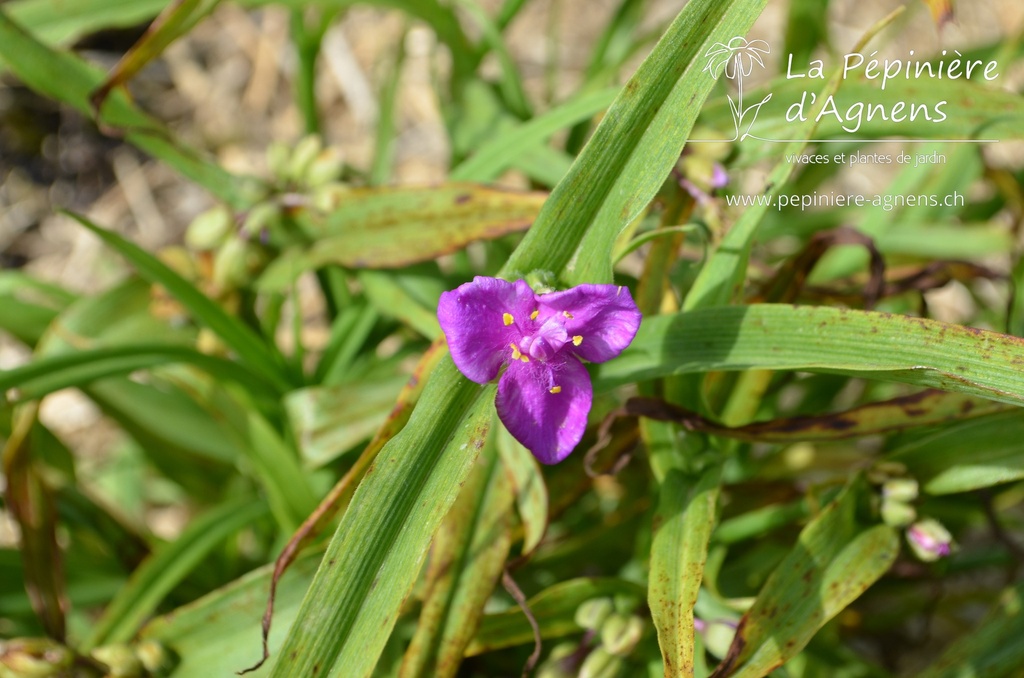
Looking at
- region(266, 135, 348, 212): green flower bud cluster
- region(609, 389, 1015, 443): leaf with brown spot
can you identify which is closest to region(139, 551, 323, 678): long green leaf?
region(609, 389, 1015, 443): leaf with brown spot

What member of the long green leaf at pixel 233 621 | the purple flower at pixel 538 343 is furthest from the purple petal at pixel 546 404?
the long green leaf at pixel 233 621


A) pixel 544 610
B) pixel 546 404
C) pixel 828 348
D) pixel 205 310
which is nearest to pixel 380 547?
pixel 546 404

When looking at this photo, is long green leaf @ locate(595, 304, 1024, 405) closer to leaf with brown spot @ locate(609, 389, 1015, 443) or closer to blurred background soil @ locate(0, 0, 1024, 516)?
leaf with brown spot @ locate(609, 389, 1015, 443)

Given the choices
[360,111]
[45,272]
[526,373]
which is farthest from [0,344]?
Result: [526,373]

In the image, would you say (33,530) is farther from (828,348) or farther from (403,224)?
(828,348)

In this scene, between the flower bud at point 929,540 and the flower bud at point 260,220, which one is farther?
the flower bud at point 260,220

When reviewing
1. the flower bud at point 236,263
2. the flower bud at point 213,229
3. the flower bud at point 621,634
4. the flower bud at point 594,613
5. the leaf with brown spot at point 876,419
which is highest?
the flower bud at point 213,229

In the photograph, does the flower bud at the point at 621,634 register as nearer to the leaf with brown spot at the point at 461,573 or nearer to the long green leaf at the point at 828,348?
the leaf with brown spot at the point at 461,573
